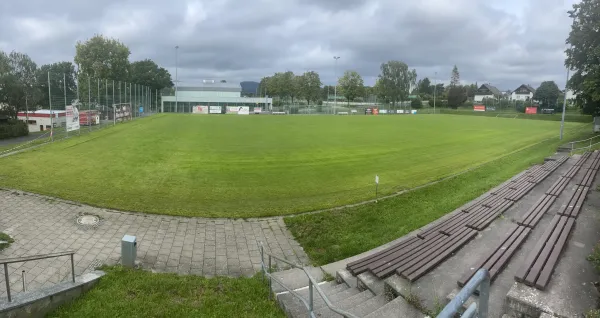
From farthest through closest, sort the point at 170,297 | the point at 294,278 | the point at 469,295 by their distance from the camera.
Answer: the point at 294,278
the point at 170,297
the point at 469,295

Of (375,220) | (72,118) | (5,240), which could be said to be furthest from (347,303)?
(72,118)

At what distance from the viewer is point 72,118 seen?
26.6 m

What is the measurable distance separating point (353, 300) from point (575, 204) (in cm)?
674

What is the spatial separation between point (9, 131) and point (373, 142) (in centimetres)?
3620

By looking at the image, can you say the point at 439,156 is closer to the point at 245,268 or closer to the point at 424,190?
the point at 424,190

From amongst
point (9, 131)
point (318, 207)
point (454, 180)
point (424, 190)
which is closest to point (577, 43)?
point (454, 180)

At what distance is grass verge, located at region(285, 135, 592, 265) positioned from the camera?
30.3 ft

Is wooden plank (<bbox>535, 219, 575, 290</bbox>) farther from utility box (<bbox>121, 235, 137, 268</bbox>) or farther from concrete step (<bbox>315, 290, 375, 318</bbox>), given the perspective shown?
utility box (<bbox>121, 235, 137, 268</bbox>)

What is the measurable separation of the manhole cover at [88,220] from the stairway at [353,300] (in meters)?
6.38

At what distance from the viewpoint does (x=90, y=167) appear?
1727 centimetres

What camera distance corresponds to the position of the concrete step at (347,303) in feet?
17.9

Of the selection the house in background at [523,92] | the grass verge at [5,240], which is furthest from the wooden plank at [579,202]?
the house in background at [523,92]

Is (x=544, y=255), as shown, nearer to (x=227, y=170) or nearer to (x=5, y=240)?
(x=5, y=240)

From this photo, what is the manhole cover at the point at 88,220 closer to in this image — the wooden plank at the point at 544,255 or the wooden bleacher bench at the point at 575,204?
the wooden plank at the point at 544,255
